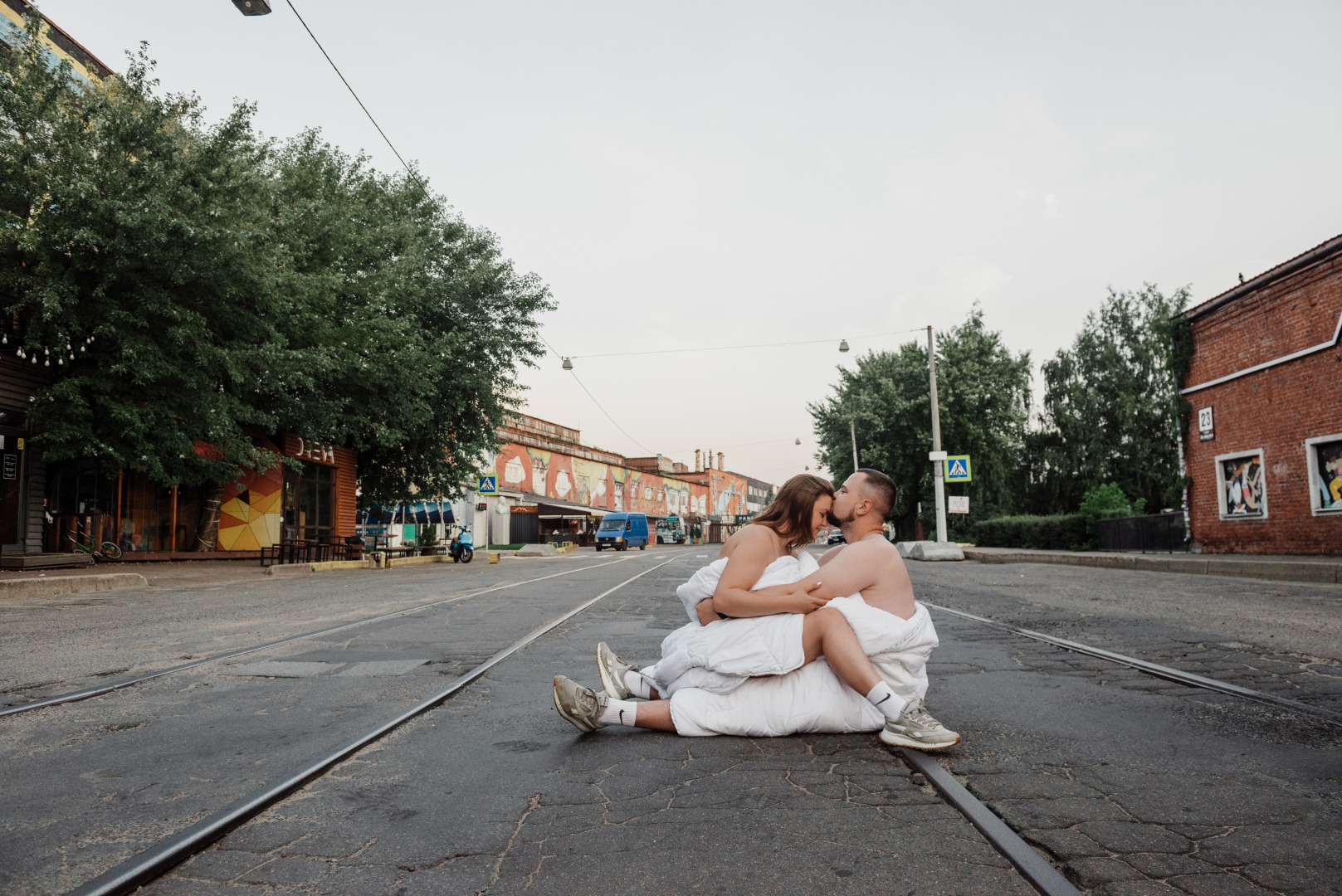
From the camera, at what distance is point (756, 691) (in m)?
3.99

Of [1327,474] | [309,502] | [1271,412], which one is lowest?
[1327,474]

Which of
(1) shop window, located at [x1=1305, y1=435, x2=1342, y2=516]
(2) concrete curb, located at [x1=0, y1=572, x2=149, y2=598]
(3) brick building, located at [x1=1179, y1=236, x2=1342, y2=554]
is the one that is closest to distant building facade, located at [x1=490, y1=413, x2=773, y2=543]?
(2) concrete curb, located at [x1=0, y1=572, x2=149, y2=598]

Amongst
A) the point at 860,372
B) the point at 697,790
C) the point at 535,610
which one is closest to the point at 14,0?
the point at 535,610

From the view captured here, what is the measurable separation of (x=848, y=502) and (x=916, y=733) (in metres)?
1.10

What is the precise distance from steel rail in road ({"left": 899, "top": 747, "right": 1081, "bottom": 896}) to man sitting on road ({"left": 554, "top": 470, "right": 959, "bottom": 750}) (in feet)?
1.55

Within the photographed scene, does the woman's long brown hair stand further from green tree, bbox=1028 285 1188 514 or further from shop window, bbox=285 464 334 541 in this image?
green tree, bbox=1028 285 1188 514

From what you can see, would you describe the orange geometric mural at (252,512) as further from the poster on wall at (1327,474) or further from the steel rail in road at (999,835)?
the poster on wall at (1327,474)

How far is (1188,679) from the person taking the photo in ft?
17.4

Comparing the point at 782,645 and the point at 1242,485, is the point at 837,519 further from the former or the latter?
the point at 1242,485

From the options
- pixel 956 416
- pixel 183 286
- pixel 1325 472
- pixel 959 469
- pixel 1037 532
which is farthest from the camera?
pixel 956 416

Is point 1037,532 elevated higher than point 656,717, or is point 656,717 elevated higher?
point 1037,532

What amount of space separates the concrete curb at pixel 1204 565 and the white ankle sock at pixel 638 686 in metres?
13.6

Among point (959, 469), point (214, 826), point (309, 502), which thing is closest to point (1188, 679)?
point (214, 826)

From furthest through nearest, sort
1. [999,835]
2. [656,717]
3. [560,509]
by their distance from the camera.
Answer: [560,509]
[656,717]
[999,835]
